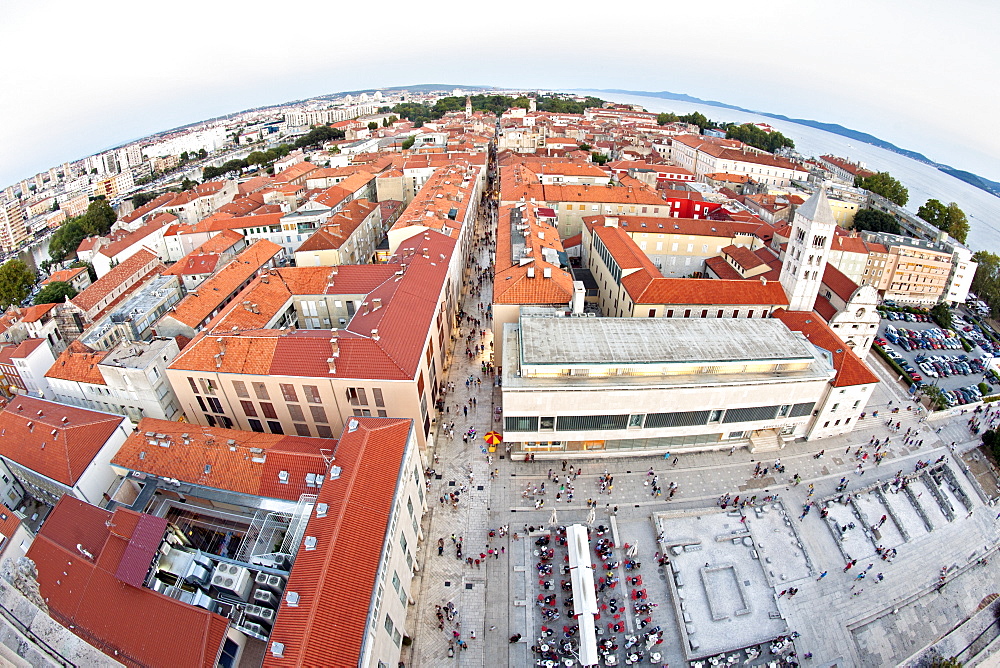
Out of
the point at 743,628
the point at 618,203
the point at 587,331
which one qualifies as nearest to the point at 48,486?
the point at 587,331

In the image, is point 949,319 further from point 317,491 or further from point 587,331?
point 317,491

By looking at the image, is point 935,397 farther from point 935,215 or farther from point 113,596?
point 935,215

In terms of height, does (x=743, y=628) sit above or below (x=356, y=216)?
below

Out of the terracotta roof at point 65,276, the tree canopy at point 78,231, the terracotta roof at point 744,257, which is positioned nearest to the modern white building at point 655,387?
the terracotta roof at point 744,257

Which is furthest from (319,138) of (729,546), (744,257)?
(729,546)

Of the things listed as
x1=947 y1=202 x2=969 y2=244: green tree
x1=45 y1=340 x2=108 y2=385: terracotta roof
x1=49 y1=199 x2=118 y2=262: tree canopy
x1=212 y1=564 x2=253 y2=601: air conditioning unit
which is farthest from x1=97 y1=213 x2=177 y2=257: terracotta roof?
x1=947 y1=202 x2=969 y2=244: green tree
